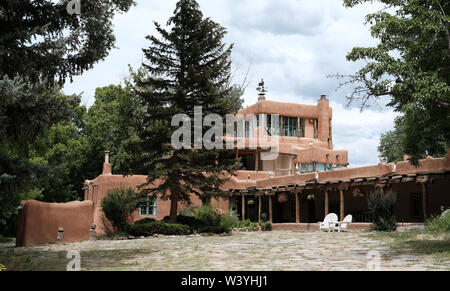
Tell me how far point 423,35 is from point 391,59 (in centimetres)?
111

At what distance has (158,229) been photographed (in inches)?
779

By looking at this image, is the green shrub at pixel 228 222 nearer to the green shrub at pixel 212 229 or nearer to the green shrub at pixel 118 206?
the green shrub at pixel 212 229

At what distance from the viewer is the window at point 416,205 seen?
2225cm

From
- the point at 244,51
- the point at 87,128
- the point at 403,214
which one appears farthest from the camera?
the point at 244,51

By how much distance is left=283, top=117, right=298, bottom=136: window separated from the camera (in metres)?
34.6

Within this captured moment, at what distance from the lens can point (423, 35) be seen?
11.7 meters

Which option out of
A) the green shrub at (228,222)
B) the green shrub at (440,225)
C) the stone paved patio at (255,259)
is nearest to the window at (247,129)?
the green shrub at (228,222)

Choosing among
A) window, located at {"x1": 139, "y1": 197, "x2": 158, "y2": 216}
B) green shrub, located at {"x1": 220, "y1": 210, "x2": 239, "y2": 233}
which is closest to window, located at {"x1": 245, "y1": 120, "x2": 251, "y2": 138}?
green shrub, located at {"x1": 220, "y1": 210, "x2": 239, "y2": 233}

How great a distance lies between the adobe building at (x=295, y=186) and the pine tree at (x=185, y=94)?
2.22 meters

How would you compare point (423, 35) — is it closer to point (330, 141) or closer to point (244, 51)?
point (330, 141)

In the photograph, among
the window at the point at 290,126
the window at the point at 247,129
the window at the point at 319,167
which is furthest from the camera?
the window at the point at 290,126

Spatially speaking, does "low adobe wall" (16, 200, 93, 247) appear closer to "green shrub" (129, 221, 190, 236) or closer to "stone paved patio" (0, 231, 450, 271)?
"green shrub" (129, 221, 190, 236)
